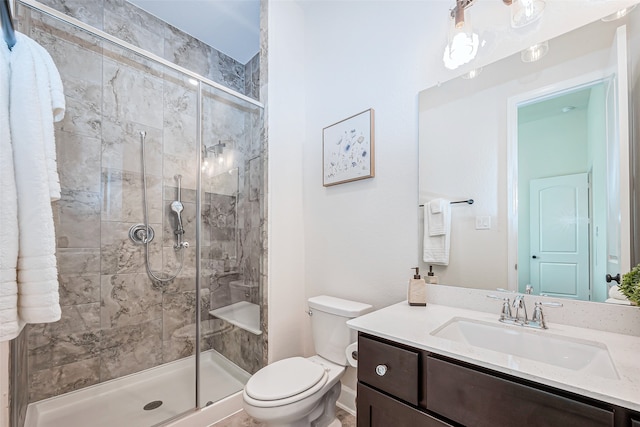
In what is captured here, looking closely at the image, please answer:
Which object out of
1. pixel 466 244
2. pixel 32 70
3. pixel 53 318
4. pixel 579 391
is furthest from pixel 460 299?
pixel 32 70

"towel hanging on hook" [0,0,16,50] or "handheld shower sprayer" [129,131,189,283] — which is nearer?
"towel hanging on hook" [0,0,16,50]

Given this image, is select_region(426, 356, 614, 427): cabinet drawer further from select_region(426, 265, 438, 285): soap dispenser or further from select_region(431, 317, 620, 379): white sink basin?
select_region(426, 265, 438, 285): soap dispenser

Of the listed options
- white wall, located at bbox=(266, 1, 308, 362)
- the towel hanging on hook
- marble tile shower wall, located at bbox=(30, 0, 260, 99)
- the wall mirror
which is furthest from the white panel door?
marble tile shower wall, located at bbox=(30, 0, 260, 99)

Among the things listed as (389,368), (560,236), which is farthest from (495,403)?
(560,236)

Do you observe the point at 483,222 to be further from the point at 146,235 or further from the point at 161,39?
the point at 161,39

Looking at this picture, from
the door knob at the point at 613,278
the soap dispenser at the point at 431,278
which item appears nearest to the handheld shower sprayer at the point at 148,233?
the soap dispenser at the point at 431,278

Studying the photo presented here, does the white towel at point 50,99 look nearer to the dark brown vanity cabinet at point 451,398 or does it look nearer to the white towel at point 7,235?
the white towel at point 7,235

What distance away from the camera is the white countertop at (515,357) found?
0.63 metres

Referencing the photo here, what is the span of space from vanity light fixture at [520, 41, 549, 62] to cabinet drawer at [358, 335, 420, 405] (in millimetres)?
1263

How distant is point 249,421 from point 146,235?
1.48m

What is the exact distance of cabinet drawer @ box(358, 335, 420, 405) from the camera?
905mm

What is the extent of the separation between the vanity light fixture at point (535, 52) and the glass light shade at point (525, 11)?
114 mm

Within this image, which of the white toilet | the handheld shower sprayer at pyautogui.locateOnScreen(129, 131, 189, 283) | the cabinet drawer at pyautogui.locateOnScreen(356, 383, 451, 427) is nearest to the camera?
the cabinet drawer at pyautogui.locateOnScreen(356, 383, 451, 427)

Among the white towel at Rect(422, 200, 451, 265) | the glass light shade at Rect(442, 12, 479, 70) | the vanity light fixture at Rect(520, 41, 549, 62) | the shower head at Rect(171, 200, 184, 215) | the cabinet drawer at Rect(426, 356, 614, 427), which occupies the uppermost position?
the glass light shade at Rect(442, 12, 479, 70)
